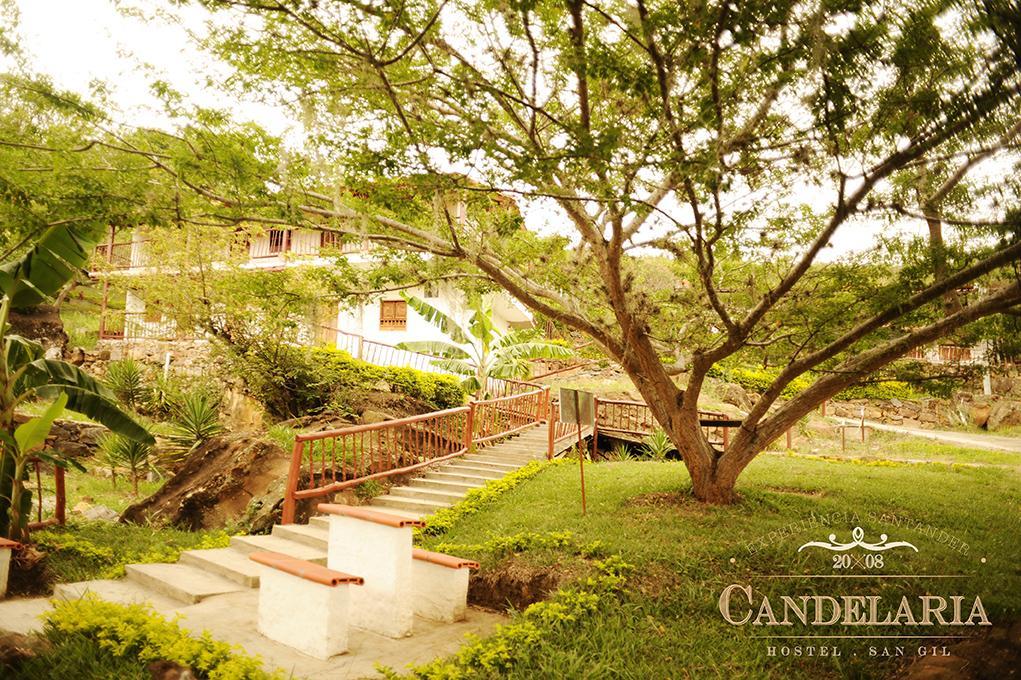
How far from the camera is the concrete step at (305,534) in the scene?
23.3 ft

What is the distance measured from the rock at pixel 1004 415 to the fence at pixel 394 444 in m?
9.33

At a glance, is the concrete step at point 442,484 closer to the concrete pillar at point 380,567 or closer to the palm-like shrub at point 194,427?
the concrete pillar at point 380,567

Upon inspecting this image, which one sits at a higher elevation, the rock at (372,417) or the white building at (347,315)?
the white building at (347,315)

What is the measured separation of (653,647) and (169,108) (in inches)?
248

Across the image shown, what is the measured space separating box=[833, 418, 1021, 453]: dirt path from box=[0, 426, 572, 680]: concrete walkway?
39.6ft

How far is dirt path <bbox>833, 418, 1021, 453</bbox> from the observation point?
1211 cm

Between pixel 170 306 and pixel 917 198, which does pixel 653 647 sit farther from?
pixel 170 306

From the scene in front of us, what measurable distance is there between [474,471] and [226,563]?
180 inches

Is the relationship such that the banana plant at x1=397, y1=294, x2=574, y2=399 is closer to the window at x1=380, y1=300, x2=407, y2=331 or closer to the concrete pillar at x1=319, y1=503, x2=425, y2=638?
the window at x1=380, y1=300, x2=407, y2=331

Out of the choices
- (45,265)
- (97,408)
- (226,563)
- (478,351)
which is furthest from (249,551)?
(478,351)

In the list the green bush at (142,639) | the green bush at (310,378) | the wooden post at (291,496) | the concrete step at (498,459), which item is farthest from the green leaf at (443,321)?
the green bush at (142,639)

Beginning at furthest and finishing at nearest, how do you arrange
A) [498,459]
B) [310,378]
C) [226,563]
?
[310,378]
[498,459]
[226,563]

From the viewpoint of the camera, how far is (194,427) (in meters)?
11.6

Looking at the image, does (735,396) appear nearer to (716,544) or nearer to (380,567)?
(716,544)
